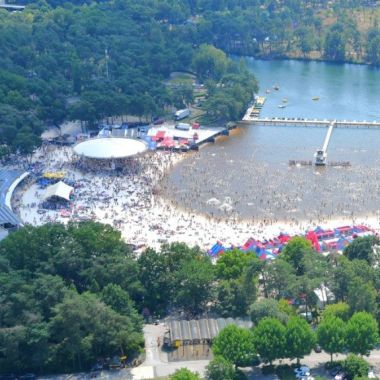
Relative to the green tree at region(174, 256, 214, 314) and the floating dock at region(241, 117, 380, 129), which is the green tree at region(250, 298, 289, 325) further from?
the floating dock at region(241, 117, 380, 129)

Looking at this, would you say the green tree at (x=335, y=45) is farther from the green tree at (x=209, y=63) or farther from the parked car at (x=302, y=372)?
the parked car at (x=302, y=372)

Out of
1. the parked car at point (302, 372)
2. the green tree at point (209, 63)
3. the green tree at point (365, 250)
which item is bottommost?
the parked car at point (302, 372)

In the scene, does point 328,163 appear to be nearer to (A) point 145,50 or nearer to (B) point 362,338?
(B) point 362,338

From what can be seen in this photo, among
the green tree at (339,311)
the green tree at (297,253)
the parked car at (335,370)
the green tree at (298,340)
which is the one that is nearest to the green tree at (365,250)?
the green tree at (297,253)

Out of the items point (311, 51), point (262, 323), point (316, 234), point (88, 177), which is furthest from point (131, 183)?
point (311, 51)

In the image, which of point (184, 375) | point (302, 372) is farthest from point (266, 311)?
point (184, 375)
